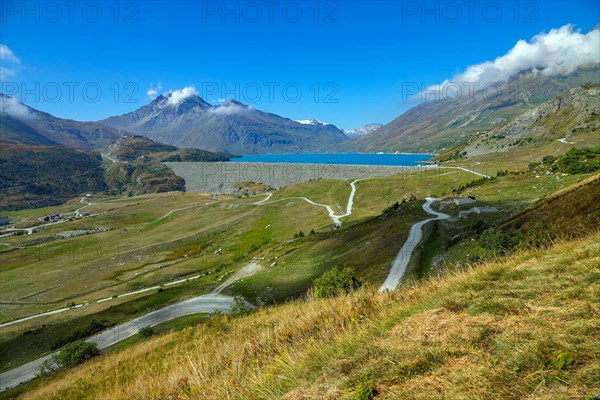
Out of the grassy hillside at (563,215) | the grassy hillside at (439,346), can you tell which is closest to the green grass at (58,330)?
the grassy hillside at (439,346)

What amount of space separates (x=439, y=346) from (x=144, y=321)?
50.1 m

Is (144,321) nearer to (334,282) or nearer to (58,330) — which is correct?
(58,330)

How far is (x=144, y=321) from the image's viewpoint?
47.0 metres

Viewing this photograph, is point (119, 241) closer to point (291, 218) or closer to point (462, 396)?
point (291, 218)

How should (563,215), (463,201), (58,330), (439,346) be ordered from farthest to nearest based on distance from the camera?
(463,201), (58,330), (563,215), (439,346)

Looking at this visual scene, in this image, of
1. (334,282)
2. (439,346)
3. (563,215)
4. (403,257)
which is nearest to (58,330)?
(334,282)

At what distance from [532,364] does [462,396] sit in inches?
47.7

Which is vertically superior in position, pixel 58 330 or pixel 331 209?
pixel 331 209

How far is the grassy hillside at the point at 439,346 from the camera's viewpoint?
4.68 meters

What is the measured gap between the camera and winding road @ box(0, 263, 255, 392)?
38.5 m

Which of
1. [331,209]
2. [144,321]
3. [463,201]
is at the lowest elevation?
[144,321]

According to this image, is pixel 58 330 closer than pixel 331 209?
Yes

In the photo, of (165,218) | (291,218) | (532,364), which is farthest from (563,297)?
(165,218)

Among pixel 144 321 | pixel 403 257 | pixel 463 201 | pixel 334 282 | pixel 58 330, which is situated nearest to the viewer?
pixel 334 282
